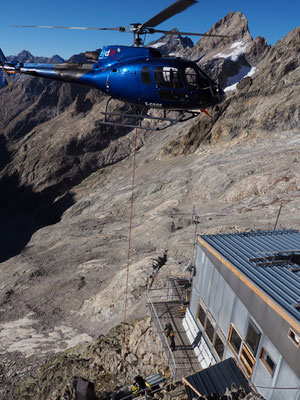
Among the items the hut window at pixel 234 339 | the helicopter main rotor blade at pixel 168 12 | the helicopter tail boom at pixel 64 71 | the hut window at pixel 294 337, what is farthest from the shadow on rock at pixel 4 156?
the hut window at pixel 294 337

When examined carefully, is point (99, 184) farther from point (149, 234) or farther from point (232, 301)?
point (232, 301)

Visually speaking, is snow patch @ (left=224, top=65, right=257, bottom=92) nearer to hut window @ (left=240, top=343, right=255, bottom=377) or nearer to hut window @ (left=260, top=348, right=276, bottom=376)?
hut window @ (left=240, top=343, right=255, bottom=377)

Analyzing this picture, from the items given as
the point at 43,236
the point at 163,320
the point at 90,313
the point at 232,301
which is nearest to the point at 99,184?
the point at 43,236

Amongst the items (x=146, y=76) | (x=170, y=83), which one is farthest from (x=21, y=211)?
(x=170, y=83)

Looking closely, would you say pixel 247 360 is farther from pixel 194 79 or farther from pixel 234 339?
pixel 194 79

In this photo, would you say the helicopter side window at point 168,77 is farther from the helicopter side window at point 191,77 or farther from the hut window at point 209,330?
the hut window at point 209,330

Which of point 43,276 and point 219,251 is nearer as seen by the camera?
point 219,251

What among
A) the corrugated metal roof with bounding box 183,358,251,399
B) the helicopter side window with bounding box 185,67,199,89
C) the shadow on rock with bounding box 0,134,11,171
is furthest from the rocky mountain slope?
the corrugated metal roof with bounding box 183,358,251,399
